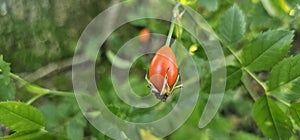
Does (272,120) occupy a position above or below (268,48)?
below

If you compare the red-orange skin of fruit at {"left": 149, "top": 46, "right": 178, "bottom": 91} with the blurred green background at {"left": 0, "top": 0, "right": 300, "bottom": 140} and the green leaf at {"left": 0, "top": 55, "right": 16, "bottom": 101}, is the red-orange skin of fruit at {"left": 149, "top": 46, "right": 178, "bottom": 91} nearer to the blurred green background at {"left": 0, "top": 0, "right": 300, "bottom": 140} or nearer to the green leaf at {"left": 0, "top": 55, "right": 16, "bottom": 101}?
the blurred green background at {"left": 0, "top": 0, "right": 300, "bottom": 140}

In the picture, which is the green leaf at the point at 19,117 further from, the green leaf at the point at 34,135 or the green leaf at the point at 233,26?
the green leaf at the point at 233,26

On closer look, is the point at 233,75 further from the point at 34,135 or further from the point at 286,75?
the point at 34,135

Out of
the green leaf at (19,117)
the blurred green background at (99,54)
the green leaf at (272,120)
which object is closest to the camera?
the green leaf at (19,117)

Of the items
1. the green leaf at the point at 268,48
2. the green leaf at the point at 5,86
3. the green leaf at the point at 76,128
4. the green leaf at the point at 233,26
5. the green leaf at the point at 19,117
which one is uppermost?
the green leaf at the point at 233,26

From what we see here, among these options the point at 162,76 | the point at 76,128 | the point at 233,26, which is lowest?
the point at 76,128

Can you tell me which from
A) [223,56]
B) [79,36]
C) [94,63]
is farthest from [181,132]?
[79,36]

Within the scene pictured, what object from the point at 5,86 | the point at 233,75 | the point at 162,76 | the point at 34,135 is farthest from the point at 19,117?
the point at 233,75

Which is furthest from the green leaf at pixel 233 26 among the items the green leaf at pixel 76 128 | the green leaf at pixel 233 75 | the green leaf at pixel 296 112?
the green leaf at pixel 76 128
